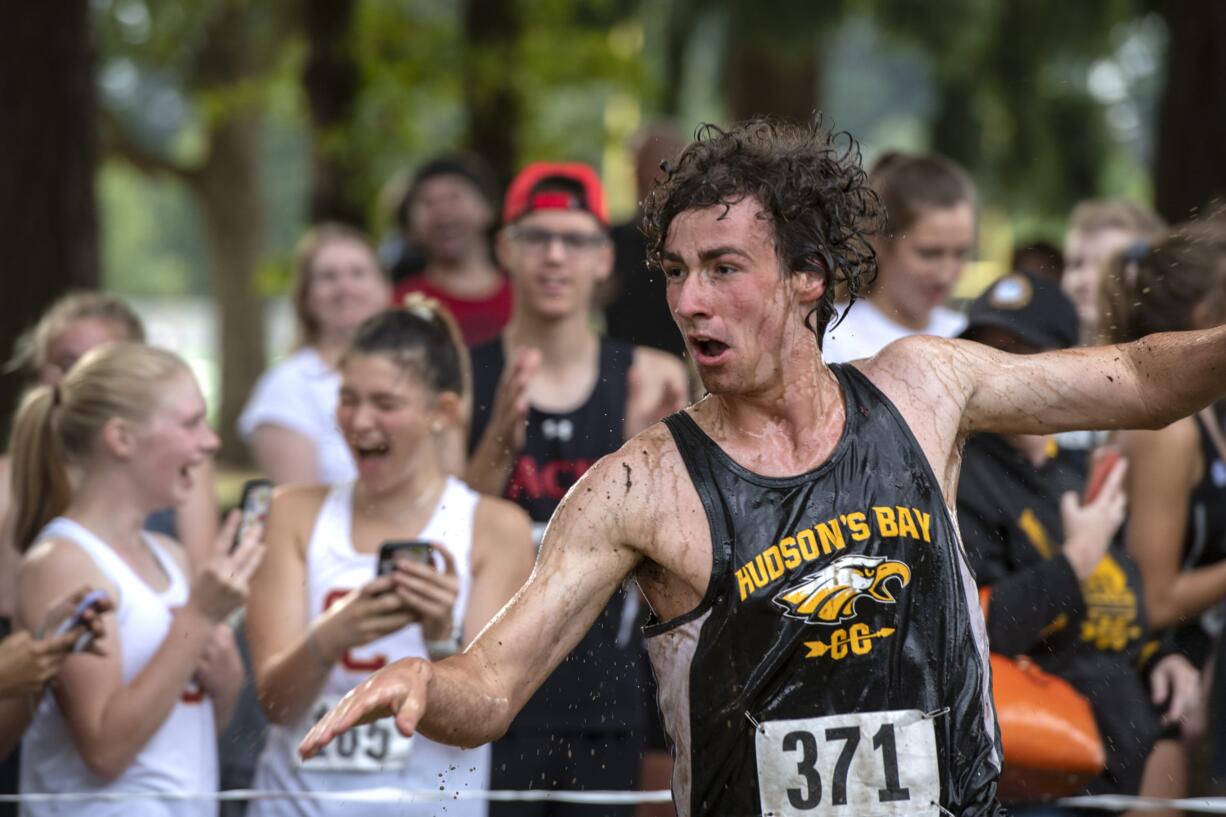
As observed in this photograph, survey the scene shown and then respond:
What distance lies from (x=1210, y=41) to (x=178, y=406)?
7158 millimetres

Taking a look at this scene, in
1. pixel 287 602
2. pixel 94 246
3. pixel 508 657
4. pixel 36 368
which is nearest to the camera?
pixel 508 657

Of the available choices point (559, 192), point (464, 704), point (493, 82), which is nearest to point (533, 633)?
point (464, 704)

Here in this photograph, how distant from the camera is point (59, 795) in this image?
4.51 metres

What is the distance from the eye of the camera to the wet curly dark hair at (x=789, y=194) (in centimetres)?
340

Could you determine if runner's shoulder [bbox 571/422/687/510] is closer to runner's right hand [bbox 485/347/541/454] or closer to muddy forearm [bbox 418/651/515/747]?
muddy forearm [bbox 418/651/515/747]

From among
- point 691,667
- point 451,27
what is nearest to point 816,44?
point 451,27

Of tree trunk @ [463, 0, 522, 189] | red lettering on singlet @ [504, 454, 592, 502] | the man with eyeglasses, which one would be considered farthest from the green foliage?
red lettering on singlet @ [504, 454, 592, 502]

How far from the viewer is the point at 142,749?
4.56 metres

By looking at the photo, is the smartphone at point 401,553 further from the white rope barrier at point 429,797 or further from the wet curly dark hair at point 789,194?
the wet curly dark hair at point 789,194

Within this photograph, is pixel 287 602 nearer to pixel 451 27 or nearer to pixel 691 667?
pixel 691 667

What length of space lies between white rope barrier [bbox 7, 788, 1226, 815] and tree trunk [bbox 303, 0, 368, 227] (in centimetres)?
1028

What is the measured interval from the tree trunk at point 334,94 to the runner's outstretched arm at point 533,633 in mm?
11513

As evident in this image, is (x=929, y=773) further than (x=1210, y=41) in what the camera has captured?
No

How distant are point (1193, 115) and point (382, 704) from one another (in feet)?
27.5
